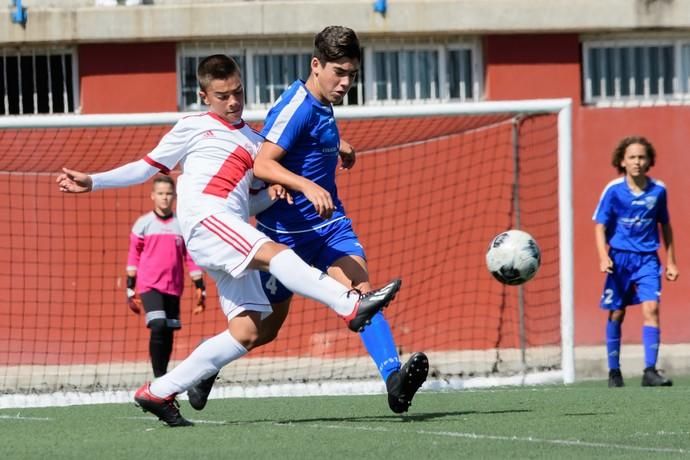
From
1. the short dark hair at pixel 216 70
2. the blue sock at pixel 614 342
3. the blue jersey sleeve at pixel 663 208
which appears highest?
the short dark hair at pixel 216 70

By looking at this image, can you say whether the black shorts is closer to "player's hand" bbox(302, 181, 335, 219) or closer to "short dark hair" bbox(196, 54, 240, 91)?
"short dark hair" bbox(196, 54, 240, 91)

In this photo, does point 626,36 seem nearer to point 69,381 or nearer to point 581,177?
point 581,177

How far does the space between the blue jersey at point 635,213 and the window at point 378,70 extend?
3.41m

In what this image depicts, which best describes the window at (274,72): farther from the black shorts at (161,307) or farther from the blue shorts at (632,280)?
the blue shorts at (632,280)

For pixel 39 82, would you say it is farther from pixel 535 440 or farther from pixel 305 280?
pixel 535 440

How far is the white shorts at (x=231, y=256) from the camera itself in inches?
274

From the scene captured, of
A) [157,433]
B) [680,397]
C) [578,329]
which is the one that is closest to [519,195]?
[578,329]

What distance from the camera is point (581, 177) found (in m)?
14.8

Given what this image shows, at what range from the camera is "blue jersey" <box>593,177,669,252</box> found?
37.9 feet

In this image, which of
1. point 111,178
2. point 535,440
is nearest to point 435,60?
point 111,178

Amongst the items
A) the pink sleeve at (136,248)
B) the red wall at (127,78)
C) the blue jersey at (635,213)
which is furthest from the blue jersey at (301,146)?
the red wall at (127,78)

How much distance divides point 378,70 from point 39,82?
321 centimetres

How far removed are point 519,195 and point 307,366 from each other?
2.41 meters

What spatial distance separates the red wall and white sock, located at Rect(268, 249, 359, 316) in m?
7.59
